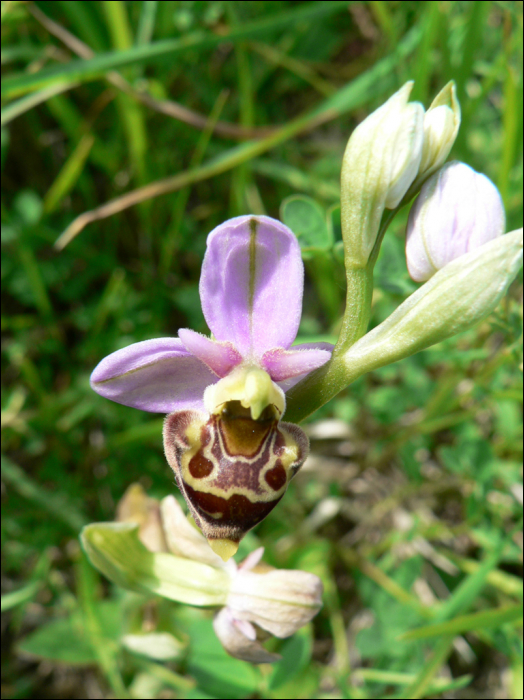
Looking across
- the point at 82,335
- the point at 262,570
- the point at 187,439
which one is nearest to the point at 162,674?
the point at 262,570

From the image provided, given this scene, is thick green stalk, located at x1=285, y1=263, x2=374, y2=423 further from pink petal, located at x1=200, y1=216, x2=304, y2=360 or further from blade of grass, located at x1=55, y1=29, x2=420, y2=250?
blade of grass, located at x1=55, y1=29, x2=420, y2=250

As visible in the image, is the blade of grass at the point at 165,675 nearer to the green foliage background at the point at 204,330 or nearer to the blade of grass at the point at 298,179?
the green foliage background at the point at 204,330

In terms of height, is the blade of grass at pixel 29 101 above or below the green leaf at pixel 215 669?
above

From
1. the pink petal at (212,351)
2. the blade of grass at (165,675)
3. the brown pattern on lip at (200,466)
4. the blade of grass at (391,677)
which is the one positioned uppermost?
the pink petal at (212,351)

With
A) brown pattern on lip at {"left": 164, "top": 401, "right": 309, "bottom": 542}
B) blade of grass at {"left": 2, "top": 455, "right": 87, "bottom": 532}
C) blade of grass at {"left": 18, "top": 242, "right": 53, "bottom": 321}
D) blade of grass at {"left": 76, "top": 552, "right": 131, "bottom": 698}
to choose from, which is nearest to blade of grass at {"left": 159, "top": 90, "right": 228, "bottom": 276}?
blade of grass at {"left": 18, "top": 242, "right": 53, "bottom": 321}

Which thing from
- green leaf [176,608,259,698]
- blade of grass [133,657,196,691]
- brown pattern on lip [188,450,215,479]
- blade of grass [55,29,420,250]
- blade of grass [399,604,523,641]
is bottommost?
blade of grass [133,657,196,691]

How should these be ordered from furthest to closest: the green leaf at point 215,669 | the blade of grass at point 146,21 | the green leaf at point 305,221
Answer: the blade of grass at point 146,21
the green leaf at point 215,669
the green leaf at point 305,221

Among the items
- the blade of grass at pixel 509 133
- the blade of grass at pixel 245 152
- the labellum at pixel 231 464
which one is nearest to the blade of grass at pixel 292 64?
the blade of grass at pixel 245 152
